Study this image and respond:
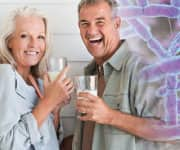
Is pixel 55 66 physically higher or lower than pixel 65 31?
lower

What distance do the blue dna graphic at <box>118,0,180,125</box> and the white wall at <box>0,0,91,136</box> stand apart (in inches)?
10.6

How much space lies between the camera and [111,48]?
4.10 feet

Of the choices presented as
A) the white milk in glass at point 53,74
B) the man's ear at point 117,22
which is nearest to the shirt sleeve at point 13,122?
the white milk in glass at point 53,74

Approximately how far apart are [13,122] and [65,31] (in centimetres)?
48

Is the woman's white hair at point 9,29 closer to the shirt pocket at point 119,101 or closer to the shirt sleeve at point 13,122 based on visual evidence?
the shirt sleeve at point 13,122

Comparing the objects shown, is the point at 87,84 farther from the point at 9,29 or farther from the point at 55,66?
the point at 9,29

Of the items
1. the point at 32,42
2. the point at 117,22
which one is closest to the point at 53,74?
the point at 32,42

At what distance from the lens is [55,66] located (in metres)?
1.25

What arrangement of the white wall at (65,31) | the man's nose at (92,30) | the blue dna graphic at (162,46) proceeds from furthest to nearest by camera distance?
the white wall at (65,31) → the man's nose at (92,30) → the blue dna graphic at (162,46)

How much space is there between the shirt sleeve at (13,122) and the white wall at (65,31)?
319 mm

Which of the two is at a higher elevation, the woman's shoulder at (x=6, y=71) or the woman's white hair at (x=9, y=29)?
the woman's white hair at (x=9, y=29)

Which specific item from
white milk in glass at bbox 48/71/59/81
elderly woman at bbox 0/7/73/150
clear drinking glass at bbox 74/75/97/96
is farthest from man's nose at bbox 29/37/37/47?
clear drinking glass at bbox 74/75/97/96

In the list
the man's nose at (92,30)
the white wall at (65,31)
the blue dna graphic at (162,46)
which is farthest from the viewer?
the white wall at (65,31)

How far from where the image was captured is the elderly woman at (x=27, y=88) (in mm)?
1145
